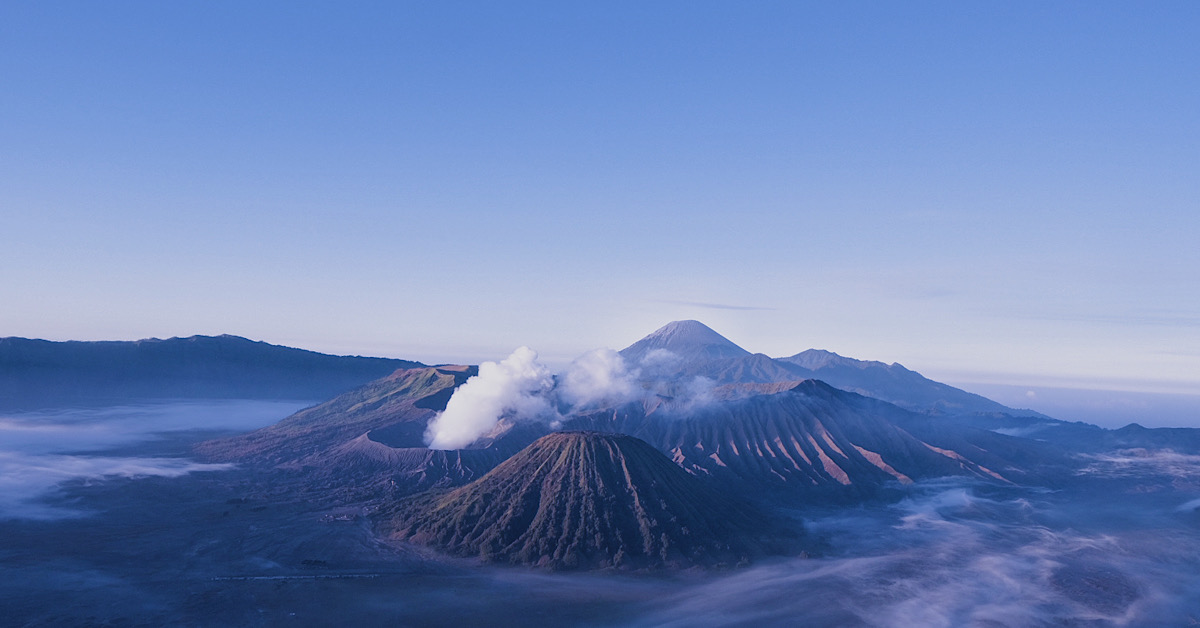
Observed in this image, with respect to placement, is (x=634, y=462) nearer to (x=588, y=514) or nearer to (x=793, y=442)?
(x=588, y=514)

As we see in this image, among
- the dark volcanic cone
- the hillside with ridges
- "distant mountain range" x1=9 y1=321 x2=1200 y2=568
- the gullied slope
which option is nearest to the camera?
the dark volcanic cone

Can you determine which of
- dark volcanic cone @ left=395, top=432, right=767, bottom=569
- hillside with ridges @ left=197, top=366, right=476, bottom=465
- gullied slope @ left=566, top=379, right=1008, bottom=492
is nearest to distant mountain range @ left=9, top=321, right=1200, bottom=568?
dark volcanic cone @ left=395, top=432, right=767, bottom=569

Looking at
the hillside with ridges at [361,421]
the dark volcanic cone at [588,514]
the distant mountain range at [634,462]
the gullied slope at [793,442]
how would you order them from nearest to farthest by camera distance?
the dark volcanic cone at [588,514], the distant mountain range at [634,462], the gullied slope at [793,442], the hillside with ridges at [361,421]

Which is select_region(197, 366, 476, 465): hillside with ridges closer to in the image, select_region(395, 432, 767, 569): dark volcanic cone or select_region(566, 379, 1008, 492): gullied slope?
select_region(566, 379, 1008, 492): gullied slope

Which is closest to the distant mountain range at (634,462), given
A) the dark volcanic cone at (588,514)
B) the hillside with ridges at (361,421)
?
the dark volcanic cone at (588,514)

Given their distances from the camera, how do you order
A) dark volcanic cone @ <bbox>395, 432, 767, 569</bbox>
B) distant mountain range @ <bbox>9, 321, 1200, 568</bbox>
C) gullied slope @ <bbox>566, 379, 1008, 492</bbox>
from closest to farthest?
dark volcanic cone @ <bbox>395, 432, 767, 569</bbox>, distant mountain range @ <bbox>9, 321, 1200, 568</bbox>, gullied slope @ <bbox>566, 379, 1008, 492</bbox>

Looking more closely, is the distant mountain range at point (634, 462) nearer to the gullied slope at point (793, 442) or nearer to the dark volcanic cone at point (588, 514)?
the dark volcanic cone at point (588, 514)

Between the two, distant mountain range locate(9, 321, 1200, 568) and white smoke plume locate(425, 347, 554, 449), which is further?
white smoke plume locate(425, 347, 554, 449)

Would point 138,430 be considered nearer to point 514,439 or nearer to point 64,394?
point 64,394

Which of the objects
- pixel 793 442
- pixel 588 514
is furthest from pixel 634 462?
pixel 793 442
